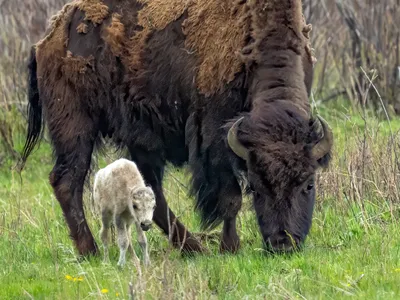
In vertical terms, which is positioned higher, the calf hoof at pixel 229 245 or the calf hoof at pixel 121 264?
the calf hoof at pixel 121 264

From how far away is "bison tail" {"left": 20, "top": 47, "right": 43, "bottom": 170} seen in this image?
8988 mm

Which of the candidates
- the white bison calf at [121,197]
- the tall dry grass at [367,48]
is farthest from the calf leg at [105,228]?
the tall dry grass at [367,48]

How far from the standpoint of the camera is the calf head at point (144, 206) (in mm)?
6379

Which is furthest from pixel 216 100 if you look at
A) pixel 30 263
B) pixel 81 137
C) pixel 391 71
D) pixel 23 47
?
pixel 23 47

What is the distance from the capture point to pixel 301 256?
21.2ft

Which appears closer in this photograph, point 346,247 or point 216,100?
point 346,247

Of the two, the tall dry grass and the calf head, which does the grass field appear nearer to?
the calf head

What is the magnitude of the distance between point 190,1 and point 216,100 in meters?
1.02

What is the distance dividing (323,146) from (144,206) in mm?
1451

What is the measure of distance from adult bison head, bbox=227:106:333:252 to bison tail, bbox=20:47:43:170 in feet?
8.66

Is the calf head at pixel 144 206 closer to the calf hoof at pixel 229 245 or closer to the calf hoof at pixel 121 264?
the calf hoof at pixel 121 264

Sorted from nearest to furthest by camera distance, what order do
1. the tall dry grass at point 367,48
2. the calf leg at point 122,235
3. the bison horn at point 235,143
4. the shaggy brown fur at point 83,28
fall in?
the calf leg at point 122,235 < the bison horn at point 235,143 < the shaggy brown fur at point 83,28 < the tall dry grass at point 367,48

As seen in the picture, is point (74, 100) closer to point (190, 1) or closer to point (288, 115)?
point (190, 1)

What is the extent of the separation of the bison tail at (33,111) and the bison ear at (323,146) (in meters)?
3.07
